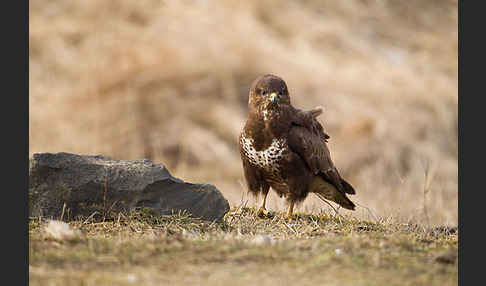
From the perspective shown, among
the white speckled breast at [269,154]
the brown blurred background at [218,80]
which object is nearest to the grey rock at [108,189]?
the white speckled breast at [269,154]

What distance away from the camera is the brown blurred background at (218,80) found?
1424 cm

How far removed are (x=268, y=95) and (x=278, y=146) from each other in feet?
1.48

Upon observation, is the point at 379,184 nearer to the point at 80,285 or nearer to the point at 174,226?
the point at 174,226

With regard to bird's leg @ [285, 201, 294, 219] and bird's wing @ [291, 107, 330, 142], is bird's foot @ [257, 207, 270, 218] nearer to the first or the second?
bird's leg @ [285, 201, 294, 219]

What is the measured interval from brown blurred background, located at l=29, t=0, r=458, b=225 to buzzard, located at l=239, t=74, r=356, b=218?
786 centimetres

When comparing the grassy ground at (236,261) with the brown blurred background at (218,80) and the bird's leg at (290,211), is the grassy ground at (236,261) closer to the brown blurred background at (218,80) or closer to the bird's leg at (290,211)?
the bird's leg at (290,211)

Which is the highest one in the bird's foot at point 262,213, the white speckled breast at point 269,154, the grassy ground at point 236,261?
the white speckled breast at point 269,154

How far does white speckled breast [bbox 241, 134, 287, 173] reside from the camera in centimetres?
555

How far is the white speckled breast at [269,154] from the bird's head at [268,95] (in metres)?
0.27

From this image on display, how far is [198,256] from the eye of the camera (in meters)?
3.62

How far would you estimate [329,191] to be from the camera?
247 inches

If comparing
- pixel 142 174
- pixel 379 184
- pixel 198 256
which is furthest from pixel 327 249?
pixel 379 184

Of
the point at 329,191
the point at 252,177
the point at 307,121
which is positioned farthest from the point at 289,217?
the point at 307,121

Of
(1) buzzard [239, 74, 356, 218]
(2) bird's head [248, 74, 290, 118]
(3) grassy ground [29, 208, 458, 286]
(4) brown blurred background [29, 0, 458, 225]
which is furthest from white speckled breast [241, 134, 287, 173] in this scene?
(4) brown blurred background [29, 0, 458, 225]
